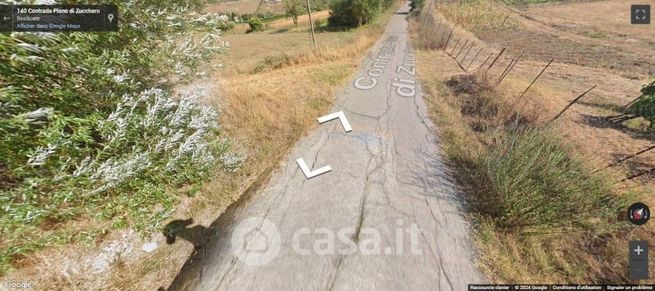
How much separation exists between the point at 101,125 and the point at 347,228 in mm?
3366

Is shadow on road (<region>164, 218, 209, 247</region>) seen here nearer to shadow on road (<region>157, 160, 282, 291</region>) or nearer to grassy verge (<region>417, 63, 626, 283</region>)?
shadow on road (<region>157, 160, 282, 291</region>)

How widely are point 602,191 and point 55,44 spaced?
692cm

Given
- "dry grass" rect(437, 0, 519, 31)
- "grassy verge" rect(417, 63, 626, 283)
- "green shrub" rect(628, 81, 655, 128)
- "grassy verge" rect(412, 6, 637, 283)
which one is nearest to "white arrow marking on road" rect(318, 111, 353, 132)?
"grassy verge" rect(412, 6, 637, 283)

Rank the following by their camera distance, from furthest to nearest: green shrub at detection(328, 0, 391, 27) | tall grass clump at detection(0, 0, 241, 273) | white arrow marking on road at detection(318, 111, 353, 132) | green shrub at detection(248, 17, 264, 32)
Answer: green shrub at detection(248, 17, 264, 32) < green shrub at detection(328, 0, 391, 27) < white arrow marking on road at detection(318, 111, 353, 132) < tall grass clump at detection(0, 0, 241, 273)

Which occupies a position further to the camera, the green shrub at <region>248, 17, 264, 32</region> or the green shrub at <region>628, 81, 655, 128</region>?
the green shrub at <region>248, 17, 264, 32</region>

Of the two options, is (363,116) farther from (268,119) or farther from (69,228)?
(69,228)

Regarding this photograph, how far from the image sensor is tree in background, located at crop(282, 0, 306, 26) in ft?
114

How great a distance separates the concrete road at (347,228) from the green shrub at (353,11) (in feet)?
88.0

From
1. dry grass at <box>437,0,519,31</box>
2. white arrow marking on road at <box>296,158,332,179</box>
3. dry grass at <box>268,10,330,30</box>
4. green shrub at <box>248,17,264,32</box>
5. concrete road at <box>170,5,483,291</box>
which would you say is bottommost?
concrete road at <box>170,5,483,291</box>

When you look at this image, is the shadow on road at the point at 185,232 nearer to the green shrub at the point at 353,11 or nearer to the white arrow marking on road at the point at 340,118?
the white arrow marking on road at the point at 340,118

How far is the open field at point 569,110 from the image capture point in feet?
9.57

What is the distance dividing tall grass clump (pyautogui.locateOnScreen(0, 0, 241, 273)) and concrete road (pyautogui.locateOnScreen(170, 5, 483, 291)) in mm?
1078

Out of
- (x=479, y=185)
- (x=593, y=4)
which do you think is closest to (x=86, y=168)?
(x=479, y=185)

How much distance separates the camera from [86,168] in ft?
9.28
